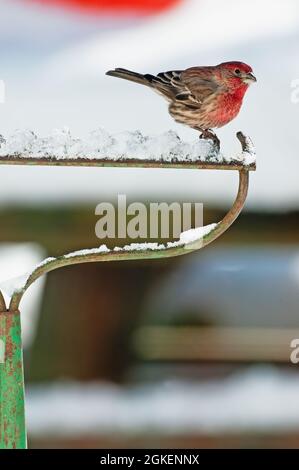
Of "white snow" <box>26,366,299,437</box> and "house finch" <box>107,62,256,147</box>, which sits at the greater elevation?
"house finch" <box>107,62,256,147</box>

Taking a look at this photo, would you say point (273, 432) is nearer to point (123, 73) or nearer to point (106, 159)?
point (123, 73)

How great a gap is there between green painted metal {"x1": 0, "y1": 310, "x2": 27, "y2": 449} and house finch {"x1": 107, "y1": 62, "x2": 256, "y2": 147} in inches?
25.7

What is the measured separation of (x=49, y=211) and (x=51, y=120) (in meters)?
0.14

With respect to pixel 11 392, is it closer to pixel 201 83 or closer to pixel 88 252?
pixel 88 252

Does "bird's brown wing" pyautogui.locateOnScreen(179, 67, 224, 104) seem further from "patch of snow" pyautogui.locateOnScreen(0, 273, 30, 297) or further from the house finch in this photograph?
"patch of snow" pyautogui.locateOnScreen(0, 273, 30, 297)

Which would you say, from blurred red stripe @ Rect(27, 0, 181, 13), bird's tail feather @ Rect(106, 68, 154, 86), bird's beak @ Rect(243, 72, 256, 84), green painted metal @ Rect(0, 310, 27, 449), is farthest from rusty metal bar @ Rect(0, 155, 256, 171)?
blurred red stripe @ Rect(27, 0, 181, 13)

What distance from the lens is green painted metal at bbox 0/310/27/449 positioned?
53 centimetres

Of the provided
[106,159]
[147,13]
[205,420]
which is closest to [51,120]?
[147,13]

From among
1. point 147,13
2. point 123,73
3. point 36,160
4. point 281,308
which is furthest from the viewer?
point 281,308

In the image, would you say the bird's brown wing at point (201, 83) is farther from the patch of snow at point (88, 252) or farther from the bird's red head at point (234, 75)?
the patch of snow at point (88, 252)

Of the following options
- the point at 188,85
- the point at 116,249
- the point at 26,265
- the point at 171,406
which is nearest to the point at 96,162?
the point at 116,249

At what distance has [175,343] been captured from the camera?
1543 millimetres

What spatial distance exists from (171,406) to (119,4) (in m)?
0.75

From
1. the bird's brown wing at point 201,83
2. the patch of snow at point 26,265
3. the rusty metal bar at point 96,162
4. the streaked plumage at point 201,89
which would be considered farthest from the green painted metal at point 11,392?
the bird's brown wing at point 201,83
